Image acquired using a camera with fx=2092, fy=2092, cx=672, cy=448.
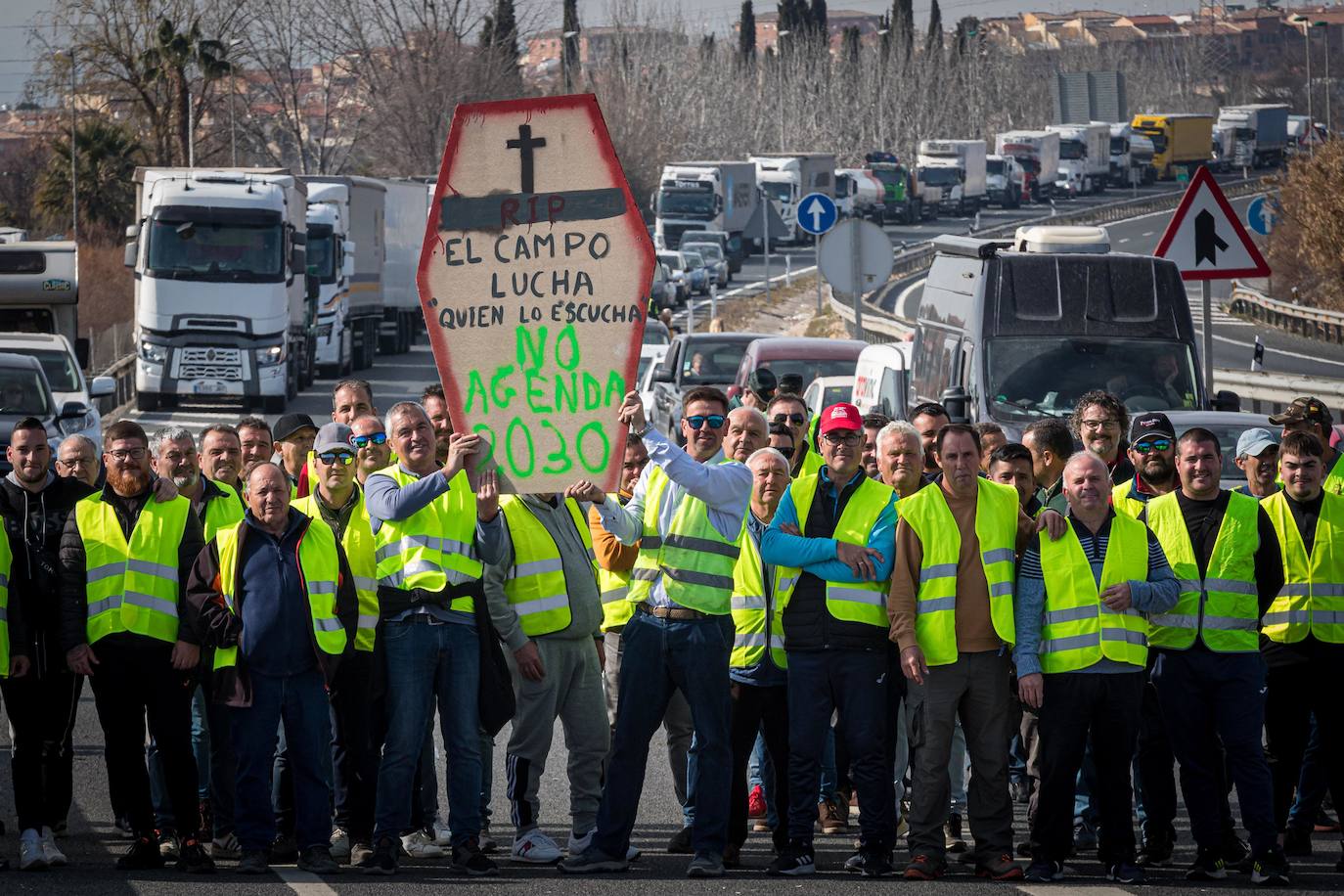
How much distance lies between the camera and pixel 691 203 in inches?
2616

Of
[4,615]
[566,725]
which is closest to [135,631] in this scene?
[4,615]

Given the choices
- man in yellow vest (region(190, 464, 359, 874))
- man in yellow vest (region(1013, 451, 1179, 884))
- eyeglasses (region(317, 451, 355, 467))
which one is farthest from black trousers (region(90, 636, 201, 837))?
man in yellow vest (region(1013, 451, 1179, 884))

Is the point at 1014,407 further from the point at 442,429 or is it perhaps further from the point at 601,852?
the point at 601,852

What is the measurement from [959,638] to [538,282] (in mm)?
2243

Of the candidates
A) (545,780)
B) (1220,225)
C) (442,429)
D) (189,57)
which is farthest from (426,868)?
(189,57)

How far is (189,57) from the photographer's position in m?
66.1

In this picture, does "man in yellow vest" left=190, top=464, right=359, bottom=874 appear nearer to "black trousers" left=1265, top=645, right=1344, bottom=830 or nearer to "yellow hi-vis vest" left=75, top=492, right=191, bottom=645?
"yellow hi-vis vest" left=75, top=492, right=191, bottom=645

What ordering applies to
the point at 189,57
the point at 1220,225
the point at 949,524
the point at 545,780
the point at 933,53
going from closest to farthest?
1. the point at 949,524
2. the point at 545,780
3. the point at 1220,225
4. the point at 189,57
5. the point at 933,53

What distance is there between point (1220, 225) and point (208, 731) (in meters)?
7.57

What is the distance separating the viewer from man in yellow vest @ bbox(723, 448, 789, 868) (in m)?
8.96

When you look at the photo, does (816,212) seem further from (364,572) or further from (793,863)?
(793,863)

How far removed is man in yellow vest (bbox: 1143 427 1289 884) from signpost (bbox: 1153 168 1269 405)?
4927 mm

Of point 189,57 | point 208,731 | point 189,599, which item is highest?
point 189,57

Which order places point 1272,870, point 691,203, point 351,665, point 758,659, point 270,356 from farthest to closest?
point 691,203
point 270,356
point 758,659
point 351,665
point 1272,870
